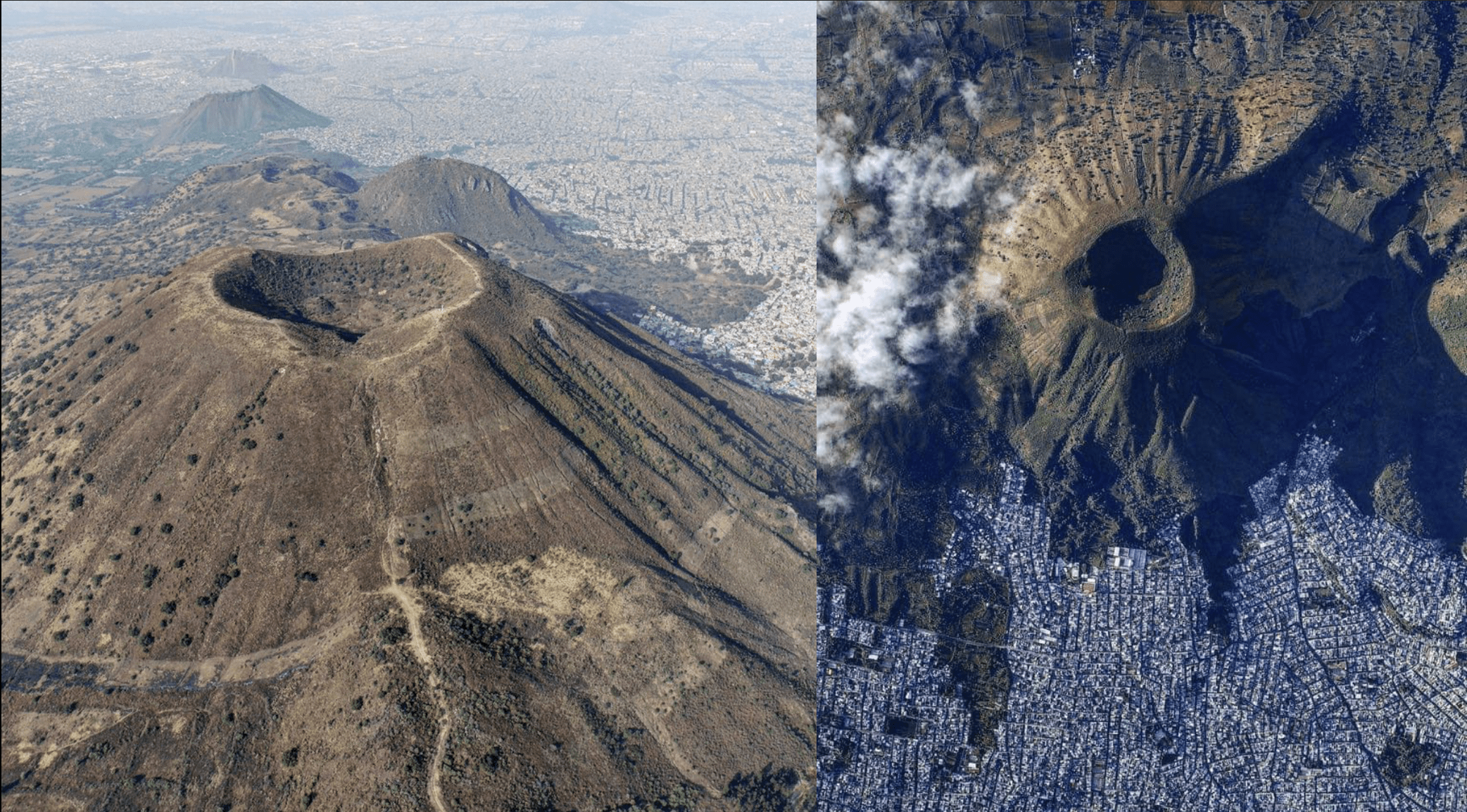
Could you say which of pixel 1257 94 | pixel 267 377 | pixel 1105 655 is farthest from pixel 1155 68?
pixel 267 377

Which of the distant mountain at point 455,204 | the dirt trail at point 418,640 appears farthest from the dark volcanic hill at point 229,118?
the dirt trail at point 418,640

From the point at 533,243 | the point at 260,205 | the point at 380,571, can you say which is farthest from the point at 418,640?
the point at 260,205

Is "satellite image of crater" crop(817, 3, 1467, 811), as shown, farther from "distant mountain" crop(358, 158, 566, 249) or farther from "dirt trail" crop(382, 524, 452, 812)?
"distant mountain" crop(358, 158, 566, 249)

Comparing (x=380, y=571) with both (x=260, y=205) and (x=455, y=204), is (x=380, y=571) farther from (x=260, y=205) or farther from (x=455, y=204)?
(x=455, y=204)

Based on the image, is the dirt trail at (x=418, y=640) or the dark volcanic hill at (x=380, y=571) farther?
the dark volcanic hill at (x=380, y=571)

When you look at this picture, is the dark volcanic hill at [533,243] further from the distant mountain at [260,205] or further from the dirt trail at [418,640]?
the dirt trail at [418,640]

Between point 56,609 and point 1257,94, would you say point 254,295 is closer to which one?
point 56,609

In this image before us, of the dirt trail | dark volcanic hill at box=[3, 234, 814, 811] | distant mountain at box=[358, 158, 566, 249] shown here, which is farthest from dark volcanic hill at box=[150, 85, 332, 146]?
the dirt trail
